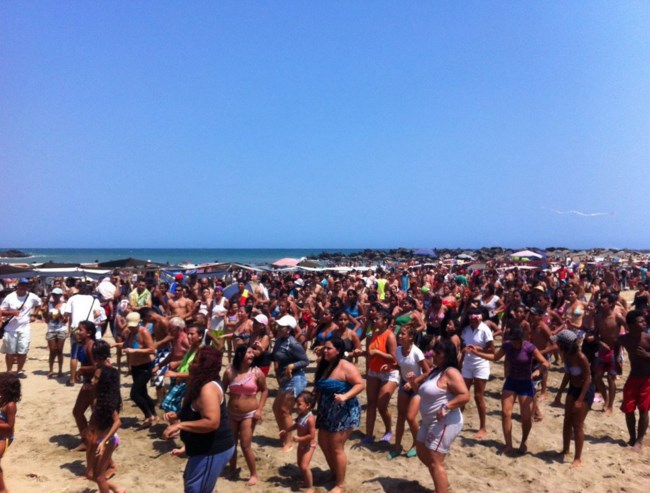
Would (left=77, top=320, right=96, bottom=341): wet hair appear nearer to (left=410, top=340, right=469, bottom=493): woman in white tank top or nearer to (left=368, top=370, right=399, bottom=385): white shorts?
(left=368, top=370, right=399, bottom=385): white shorts

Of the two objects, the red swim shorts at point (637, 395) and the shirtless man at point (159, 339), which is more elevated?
the shirtless man at point (159, 339)

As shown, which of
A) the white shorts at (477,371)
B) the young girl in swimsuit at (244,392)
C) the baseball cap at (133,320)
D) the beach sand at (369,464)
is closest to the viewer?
the young girl in swimsuit at (244,392)

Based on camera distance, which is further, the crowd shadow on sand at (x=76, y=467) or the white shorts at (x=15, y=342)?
the white shorts at (x=15, y=342)

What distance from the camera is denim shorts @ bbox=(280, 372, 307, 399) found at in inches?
203

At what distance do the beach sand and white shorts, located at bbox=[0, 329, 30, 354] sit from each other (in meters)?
1.61

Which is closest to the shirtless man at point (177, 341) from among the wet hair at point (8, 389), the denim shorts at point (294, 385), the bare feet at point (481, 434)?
the denim shorts at point (294, 385)

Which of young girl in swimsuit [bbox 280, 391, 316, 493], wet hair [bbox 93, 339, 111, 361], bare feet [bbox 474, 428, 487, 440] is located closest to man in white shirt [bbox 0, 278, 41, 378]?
wet hair [bbox 93, 339, 111, 361]

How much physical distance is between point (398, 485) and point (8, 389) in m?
3.61

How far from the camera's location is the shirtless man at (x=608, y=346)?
21.6 ft

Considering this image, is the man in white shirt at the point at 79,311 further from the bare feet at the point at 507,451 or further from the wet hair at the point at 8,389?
the bare feet at the point at 507,451

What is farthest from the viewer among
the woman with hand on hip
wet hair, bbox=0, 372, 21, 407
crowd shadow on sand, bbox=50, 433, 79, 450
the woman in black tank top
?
crowd shadow on sand, bbox=50, 433, 79, 450

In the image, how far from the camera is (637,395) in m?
5.54

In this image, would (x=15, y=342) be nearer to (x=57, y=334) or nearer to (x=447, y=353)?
(x=57, y=334)

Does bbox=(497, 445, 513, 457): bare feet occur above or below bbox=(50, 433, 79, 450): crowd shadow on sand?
above
